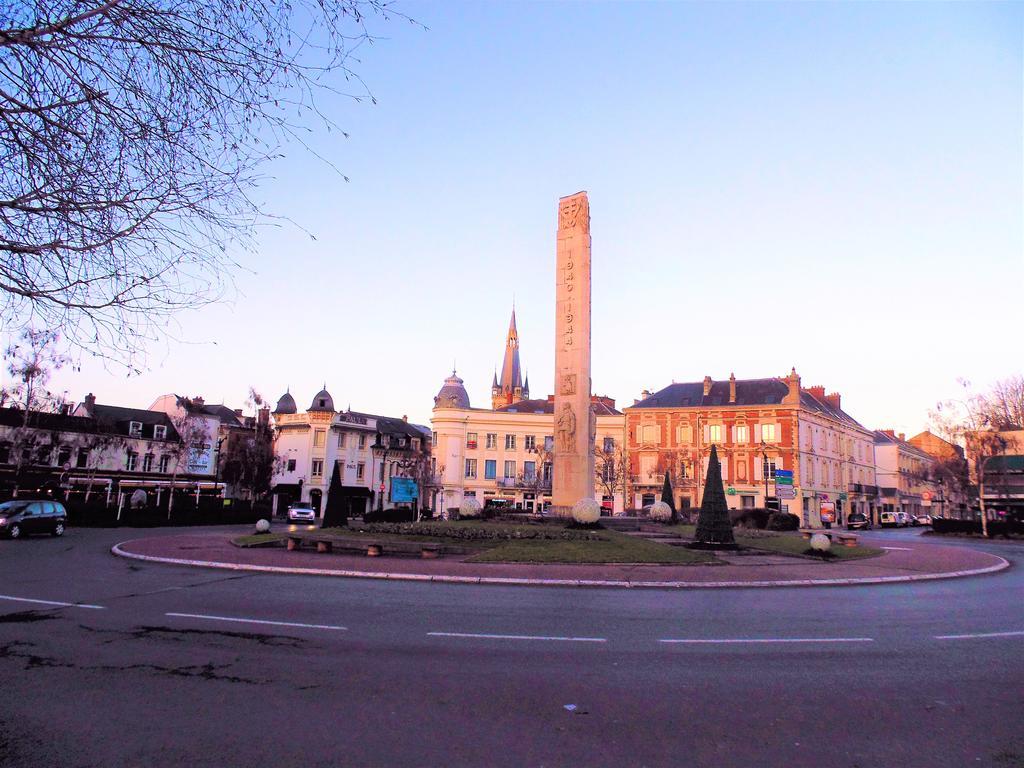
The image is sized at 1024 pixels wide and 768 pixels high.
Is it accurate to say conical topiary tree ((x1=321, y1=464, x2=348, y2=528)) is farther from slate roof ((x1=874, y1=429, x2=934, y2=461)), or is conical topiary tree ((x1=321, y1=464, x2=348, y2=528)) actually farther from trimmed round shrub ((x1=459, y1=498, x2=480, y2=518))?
slate roof ((x1=874, y1=429, x2=934, y2=461))

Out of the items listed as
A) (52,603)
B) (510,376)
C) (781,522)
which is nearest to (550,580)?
(52,603)

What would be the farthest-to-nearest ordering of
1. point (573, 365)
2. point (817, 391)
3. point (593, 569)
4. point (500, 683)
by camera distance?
point (817, 391) < point (573, 365) < point (593, 569) < point (500, 683)

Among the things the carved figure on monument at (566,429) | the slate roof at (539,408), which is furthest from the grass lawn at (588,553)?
the slate roof at (539,408)

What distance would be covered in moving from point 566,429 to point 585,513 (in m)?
4.47

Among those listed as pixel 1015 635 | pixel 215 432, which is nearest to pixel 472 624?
pixel 1015 635

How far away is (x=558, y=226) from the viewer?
98.8ft

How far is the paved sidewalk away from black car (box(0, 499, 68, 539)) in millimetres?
8625

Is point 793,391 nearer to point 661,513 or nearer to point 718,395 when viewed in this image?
point 718,395

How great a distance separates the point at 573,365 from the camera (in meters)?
28.7

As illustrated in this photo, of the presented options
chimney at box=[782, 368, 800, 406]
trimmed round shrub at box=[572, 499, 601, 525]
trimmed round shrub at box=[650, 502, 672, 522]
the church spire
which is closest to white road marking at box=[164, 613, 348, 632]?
trimmed round shrub at box=[572, 499, 601, 525]

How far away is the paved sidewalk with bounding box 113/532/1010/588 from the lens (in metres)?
14.7

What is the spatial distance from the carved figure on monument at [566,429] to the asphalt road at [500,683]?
16948 millimetres

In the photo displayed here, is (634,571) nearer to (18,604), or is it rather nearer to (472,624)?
(472,624)

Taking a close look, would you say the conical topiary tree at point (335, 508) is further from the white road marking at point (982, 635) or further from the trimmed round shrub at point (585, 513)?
the white road marking at point (982, 635)
